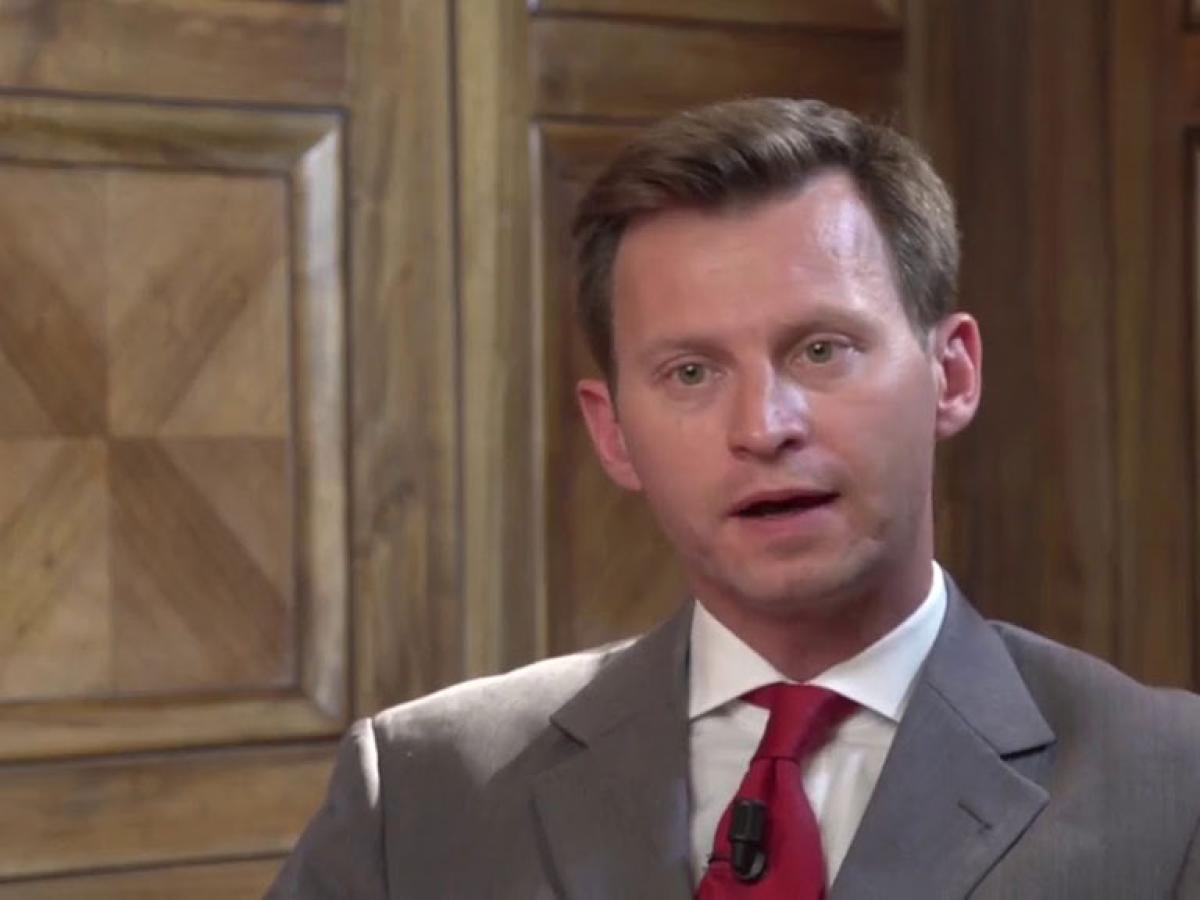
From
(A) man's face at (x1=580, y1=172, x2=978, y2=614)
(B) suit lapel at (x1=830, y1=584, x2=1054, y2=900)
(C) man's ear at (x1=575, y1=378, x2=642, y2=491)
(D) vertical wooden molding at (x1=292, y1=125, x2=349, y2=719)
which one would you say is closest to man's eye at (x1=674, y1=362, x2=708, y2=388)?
(A) man's face at (x1=580, y1=172, x2=978, y2=614)

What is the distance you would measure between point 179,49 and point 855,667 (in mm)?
912

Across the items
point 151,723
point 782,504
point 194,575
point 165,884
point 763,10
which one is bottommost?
point 165,884

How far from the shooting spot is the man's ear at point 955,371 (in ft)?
4.18

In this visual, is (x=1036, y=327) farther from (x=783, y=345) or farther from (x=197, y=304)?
(x=783, y=345)

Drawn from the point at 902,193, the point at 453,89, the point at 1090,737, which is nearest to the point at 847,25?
the point at 453,89

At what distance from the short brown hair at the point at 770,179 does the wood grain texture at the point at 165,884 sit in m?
0.75

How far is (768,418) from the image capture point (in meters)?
1.17

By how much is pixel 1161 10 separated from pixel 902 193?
860 mm

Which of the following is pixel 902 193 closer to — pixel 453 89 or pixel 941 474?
pixel 453 89

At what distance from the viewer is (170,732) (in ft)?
6.11

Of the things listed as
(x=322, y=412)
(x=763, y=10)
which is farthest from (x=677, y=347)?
(x=763, y=10)

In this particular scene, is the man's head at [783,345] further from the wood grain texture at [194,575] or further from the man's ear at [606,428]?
the wood grain texture at [194,575]

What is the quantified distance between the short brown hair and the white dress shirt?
0.18 m

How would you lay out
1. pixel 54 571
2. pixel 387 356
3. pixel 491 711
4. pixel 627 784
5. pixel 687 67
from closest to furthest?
pixel 627 784, pixel 491 711, pixel 54 571, pixel 387 356, pixel 687 67
